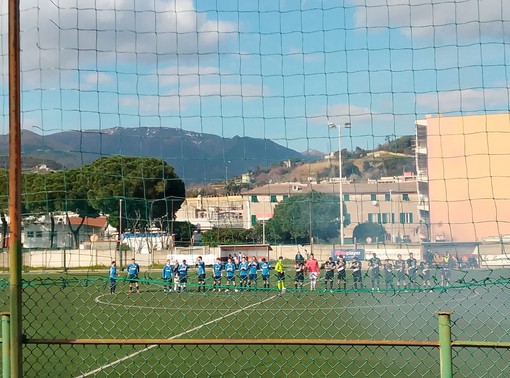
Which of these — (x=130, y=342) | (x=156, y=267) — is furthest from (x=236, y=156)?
(x=156, y=267)

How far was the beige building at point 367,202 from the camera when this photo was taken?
38.0 feet

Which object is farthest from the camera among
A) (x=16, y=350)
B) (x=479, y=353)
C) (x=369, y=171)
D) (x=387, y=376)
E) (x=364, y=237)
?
(x=364, y=237)

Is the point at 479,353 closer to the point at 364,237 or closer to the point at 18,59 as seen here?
the point at 18,59

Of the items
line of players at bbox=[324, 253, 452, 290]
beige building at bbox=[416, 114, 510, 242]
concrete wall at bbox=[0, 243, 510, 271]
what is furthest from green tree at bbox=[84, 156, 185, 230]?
beige building at bbox=[416, 114, 510, 242]

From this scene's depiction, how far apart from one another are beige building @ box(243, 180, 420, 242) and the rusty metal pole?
6323 mm

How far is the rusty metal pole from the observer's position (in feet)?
15.7

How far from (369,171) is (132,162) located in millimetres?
3184

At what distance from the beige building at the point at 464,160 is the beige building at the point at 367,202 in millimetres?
1103

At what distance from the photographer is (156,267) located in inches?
1113

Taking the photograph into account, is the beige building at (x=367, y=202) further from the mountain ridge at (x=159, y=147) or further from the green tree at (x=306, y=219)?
the mountain ridge at (x=159, y=147)

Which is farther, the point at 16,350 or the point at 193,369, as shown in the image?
the point at 193,369

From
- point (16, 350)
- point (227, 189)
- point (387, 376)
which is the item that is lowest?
point (387, 376)

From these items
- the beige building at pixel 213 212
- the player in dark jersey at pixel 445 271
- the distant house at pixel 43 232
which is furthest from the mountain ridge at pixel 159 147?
the distant house at pixel 43 232

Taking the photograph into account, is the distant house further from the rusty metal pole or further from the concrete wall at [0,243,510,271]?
the rusty metal pole
